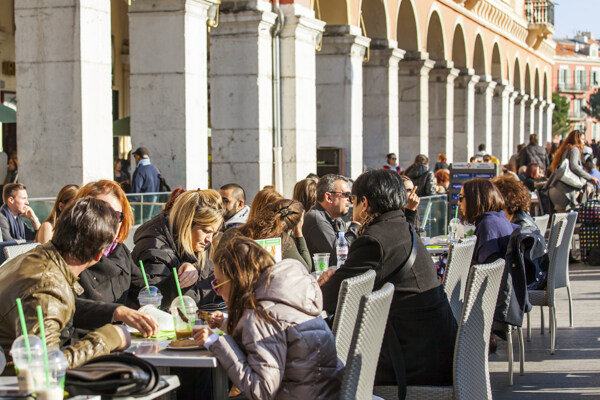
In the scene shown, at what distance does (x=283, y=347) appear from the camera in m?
3.87

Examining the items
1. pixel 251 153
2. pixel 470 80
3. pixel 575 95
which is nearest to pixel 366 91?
pixel 251 153

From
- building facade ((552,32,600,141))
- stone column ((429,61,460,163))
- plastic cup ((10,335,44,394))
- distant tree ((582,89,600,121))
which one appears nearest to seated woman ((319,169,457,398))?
plastic cup ((10,335,44,394))

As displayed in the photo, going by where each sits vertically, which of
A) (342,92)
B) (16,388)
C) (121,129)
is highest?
(342,92)

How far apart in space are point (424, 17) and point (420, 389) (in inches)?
773

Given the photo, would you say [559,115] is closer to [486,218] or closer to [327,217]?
[327,217]

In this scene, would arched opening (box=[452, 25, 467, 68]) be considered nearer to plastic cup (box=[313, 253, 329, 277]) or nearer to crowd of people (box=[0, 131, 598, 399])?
crowd of people (box=[0, 131, 598, 399])

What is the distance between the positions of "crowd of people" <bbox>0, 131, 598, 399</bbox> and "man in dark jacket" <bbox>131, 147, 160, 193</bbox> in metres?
3.88

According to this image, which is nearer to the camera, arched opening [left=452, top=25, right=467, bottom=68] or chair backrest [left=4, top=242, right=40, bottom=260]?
chair backrest [left=4, top=242, right=40, bottom=260]

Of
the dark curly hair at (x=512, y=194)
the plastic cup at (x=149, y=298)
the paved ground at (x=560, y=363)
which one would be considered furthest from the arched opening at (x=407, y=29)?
the plastic cup at (x=149, y=298)

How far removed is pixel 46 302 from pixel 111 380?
1.67 ft

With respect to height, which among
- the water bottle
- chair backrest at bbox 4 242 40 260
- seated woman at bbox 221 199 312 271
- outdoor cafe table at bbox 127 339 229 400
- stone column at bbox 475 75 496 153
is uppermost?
stone column at bbox 475 75 496 153

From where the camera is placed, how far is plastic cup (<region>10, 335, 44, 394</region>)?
3.27 m

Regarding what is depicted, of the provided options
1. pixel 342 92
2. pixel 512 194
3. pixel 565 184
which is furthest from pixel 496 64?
pixel 512 194

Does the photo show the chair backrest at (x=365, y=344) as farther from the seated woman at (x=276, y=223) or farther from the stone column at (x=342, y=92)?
the stone column at (x=342, y=92)
